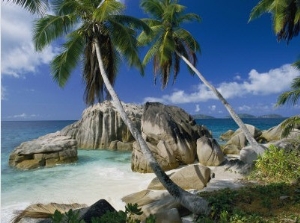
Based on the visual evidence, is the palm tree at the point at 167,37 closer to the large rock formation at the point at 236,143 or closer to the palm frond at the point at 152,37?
the palm frond at the point at 152,37

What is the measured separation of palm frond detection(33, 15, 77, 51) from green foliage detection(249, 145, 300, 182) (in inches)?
388

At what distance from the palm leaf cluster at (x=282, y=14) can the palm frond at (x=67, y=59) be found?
34.2ft

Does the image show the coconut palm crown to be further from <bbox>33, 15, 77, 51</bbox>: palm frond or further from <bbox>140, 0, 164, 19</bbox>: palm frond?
<bbox>140, 0, 164, 19</bbox>: palm frond

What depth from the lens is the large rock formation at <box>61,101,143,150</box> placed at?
94.3ft

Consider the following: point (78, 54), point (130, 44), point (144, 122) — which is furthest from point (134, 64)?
point (144, 122)

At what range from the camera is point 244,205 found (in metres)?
7.26

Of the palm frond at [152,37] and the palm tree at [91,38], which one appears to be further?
the palm frond at [152,37]

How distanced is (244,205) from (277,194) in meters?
1.42

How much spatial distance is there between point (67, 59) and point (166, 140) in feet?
23.2

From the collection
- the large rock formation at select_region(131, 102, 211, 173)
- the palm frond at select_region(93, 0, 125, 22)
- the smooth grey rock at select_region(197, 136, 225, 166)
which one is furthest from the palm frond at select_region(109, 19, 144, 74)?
the smooth grey rock at select_region(197, 136, 225, 166)

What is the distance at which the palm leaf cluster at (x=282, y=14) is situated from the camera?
1434 cm

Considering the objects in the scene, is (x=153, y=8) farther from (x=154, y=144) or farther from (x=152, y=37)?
(x=154, y=144)

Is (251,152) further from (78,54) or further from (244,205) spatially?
(78,54)

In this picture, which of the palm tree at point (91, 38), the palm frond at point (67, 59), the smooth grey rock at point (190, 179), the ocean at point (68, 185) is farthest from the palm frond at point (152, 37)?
the smooth grey rock at point (190, 179)
